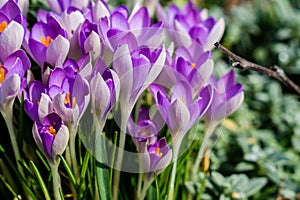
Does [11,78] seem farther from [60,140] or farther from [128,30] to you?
[128,30]

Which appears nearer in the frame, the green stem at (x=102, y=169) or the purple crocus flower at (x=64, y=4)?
the green stem at (x=102, y=169)

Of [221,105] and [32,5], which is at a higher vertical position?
[32,5]

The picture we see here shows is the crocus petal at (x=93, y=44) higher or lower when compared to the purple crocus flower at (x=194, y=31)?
lower

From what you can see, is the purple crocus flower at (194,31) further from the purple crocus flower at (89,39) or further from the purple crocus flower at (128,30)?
the purple crocus flower at (89,39)

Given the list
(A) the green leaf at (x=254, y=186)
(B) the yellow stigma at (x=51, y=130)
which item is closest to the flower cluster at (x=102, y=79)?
(B) the yellow stigma at (x=51, y=130)

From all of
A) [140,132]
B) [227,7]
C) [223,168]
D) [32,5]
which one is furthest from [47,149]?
[227,7]

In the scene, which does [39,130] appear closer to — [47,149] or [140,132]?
[47,149]

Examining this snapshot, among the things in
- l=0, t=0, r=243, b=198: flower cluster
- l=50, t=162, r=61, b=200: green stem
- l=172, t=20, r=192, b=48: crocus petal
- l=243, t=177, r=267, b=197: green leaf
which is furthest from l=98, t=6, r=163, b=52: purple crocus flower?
l=243, t=177, r=267, b=197: green leaf
